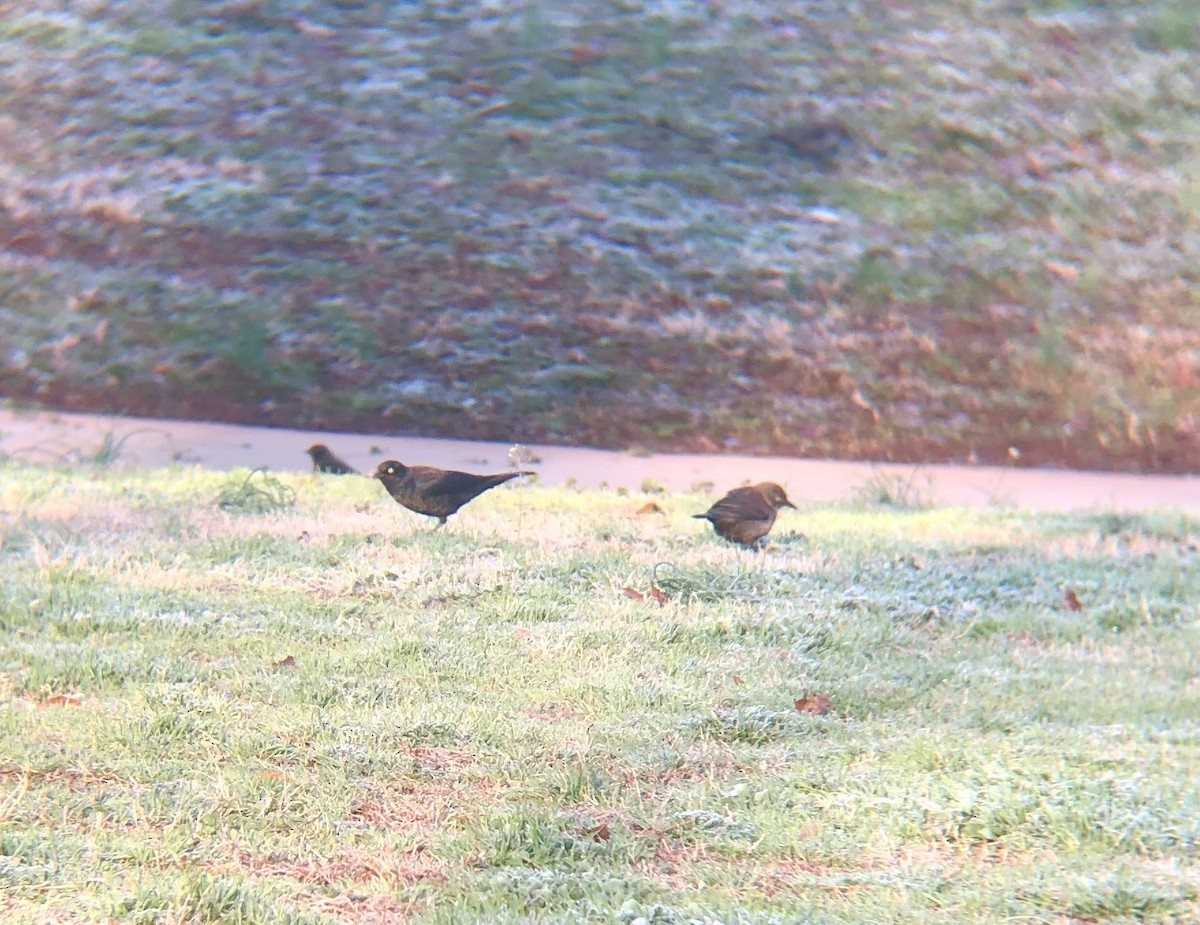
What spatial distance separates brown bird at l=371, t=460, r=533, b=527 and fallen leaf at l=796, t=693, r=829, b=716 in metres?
1.95

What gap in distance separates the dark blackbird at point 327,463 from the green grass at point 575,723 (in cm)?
151

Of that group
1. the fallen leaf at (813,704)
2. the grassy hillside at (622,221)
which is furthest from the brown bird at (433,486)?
the grassy hillside at (622,221)

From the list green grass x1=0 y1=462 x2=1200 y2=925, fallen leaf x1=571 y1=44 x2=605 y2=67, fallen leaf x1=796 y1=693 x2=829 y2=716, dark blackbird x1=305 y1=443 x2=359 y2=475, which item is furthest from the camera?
fallen leaf x1=571 y1=44 x2=605 y2=67

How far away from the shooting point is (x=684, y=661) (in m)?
4.01

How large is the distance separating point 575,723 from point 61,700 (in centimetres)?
140

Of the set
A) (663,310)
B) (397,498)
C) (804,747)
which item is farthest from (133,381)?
(804,747)

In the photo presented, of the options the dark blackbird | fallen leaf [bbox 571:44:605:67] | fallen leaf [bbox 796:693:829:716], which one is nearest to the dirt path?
the dark blackbird

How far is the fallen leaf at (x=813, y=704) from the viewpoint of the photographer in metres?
3.69

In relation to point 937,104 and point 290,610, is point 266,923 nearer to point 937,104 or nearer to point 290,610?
point 290,610

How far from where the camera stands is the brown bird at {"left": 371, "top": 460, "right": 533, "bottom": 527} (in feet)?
17.6

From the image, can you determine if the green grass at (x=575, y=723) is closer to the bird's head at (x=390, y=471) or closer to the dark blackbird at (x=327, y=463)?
the bird's head at (x=390, y=471)

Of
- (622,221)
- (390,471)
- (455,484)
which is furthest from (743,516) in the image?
(622,221)

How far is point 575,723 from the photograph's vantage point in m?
3.48

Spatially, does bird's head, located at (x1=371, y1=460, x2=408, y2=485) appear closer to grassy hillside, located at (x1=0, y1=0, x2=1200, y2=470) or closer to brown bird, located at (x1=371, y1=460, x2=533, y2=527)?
brown bird, located at (x1=371, y1=460, x2=533, y2=527)
